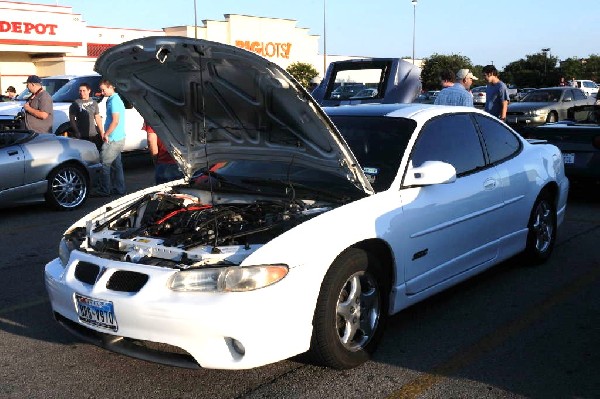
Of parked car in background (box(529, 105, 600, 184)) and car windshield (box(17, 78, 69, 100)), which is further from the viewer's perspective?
car windshield (box(17, 78, 69, 100))

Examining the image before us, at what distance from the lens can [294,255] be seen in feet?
11.8

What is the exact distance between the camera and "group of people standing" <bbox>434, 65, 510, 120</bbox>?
842 cm

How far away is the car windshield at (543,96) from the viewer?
21547mm

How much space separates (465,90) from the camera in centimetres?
859

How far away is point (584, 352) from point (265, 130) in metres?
2.41

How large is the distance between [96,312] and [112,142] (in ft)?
22.7

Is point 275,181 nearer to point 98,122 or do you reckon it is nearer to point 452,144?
point 452,144

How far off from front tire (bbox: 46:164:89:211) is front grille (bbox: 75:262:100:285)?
222 inches

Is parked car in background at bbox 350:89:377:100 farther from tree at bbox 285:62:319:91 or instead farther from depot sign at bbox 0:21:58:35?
tree at bbox 285:62:319:91

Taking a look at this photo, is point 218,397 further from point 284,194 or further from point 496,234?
point 496,234

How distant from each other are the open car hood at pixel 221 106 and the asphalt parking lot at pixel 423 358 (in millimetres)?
1109

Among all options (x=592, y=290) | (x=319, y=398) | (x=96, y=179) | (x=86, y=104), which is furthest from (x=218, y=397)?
(x=86, y=104)

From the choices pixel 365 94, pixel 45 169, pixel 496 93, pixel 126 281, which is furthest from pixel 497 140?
pixel 365 94

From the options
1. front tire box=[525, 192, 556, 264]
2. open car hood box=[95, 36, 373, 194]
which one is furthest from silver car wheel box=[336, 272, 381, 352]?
front tire box=[525, 192, 556, 264]
